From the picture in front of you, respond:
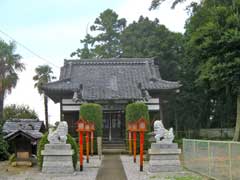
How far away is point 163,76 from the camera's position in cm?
4031

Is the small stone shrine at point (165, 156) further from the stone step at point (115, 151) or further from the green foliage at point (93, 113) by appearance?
the green foliage at point (93, 113)

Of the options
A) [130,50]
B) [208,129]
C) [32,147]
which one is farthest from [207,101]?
[32,147]

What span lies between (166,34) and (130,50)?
184 inches

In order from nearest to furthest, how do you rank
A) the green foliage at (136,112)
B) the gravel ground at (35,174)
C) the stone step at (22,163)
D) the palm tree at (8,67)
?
the gravel ground at (35,174), the stone step at (22,163), the green foliage at (136,112), the palm tree at (8,67)

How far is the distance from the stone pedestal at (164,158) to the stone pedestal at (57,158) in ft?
9.42

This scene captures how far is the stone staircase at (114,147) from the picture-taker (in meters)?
26.6

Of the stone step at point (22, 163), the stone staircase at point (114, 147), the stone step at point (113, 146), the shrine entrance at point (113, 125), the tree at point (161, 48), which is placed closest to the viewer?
the stone step at point (22, 163)

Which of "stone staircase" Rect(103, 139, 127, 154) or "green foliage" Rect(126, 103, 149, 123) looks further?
"stone staircase" Rect(103, 139, 127, 154)

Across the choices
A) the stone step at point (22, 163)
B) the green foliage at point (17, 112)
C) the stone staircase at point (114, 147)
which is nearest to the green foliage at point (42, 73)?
the green foliage at point (17, 112)

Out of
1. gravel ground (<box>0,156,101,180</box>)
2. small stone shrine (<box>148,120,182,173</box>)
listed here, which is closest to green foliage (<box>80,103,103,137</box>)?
gravel ground (<box>0,156,101,180</box>)

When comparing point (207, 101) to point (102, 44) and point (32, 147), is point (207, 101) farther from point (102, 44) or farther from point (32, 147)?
point (32, 147)

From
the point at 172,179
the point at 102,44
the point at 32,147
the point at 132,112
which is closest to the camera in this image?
the point at 172,179

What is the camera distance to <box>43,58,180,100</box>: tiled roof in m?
30.1

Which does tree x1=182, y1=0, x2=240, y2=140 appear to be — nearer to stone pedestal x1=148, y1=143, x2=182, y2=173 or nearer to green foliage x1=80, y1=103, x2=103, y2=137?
green foliage x1=80, y1=103, x2=103, y2=137
